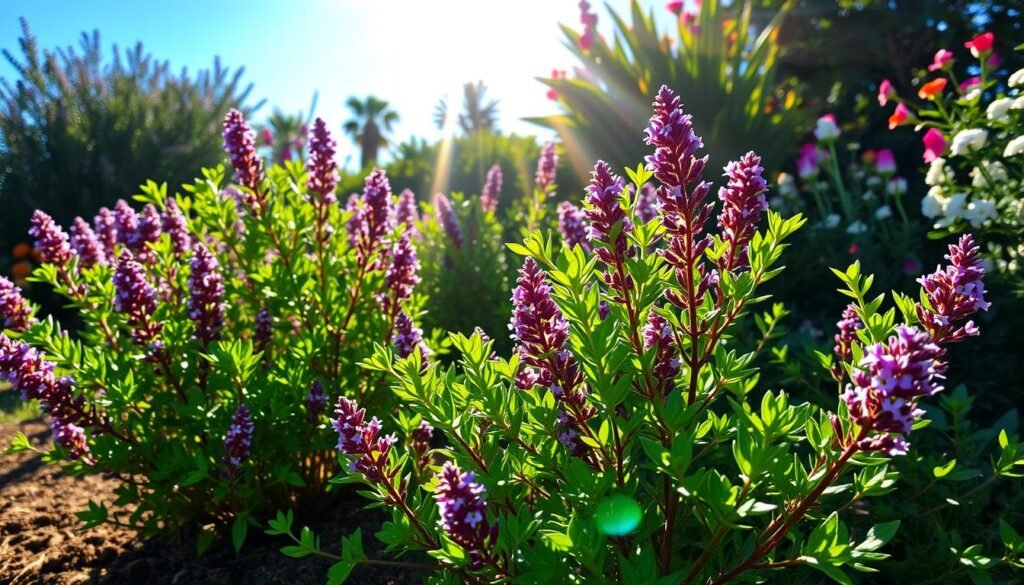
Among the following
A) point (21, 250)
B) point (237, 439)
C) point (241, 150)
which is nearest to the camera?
point (237, 439)

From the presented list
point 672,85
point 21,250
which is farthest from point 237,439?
point 21,250

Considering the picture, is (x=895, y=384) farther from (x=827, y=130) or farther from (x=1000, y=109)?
(x=827, y=130)

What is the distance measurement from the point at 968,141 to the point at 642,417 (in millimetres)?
2884

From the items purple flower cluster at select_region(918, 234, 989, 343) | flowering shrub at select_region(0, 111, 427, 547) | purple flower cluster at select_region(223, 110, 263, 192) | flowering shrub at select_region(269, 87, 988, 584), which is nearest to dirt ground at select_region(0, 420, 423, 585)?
flowering shrub at select_region(0, 111, 427, 547)

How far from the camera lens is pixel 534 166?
955cm

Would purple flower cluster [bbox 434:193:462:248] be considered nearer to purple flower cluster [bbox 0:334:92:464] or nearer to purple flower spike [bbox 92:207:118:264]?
purple flower spike [bbox 92:207:118:264]

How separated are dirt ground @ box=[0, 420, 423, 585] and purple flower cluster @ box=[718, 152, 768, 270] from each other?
1588 mm

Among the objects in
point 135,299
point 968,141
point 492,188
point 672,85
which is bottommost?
point 135,299

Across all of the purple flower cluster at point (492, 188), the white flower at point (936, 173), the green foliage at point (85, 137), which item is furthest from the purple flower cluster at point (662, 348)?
the green foliage at point (85, 137)

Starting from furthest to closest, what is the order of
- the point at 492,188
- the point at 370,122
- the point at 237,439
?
the point at 370,122
the point at 492,188
the point at 237,439

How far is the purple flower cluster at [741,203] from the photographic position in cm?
140

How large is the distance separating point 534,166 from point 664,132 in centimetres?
830

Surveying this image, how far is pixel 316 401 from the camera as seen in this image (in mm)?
2314

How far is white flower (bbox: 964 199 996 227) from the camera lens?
3.27 m
